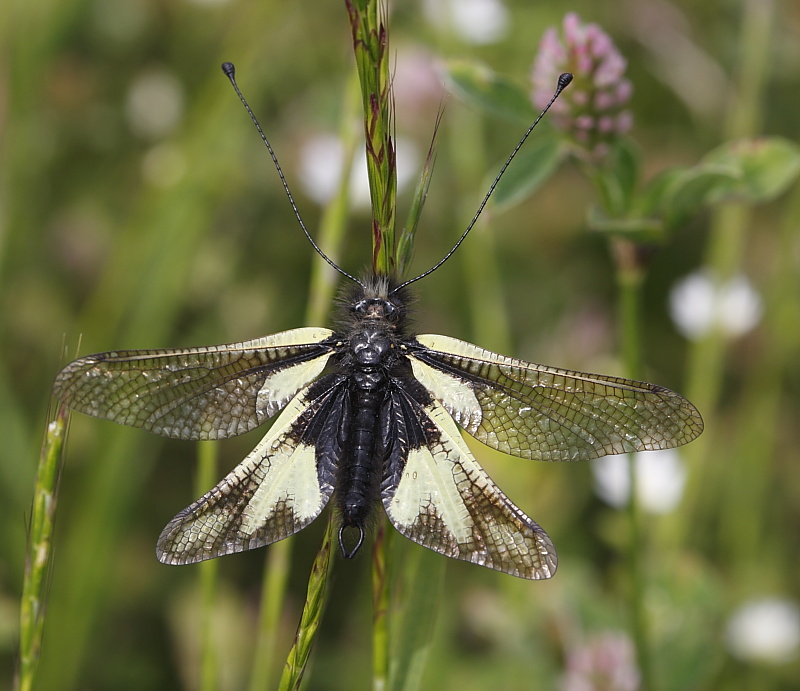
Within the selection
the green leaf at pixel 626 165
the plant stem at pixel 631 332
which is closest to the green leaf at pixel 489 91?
the green leaf at pixel 626 165

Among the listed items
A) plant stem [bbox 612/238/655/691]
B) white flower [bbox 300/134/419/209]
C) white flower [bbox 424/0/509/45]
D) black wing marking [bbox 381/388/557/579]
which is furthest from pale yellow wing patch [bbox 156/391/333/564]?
white flower [bbox 424/0/509/45]

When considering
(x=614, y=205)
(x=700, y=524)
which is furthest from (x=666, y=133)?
(x=614, y=205)

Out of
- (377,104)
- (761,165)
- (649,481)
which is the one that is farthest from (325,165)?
(377,104)

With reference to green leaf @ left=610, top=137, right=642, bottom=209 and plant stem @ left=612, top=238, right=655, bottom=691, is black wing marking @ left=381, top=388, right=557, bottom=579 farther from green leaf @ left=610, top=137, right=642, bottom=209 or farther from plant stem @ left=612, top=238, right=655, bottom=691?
green leaf @ left=610, top=137, right=642, bottom=209

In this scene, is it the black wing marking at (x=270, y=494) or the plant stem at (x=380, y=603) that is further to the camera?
the black wing marking at (x=270, y=494)

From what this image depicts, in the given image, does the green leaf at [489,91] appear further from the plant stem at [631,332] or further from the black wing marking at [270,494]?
the black wing marking at [270,494]

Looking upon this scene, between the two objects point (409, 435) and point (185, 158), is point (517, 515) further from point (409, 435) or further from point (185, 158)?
point (185, 158)
